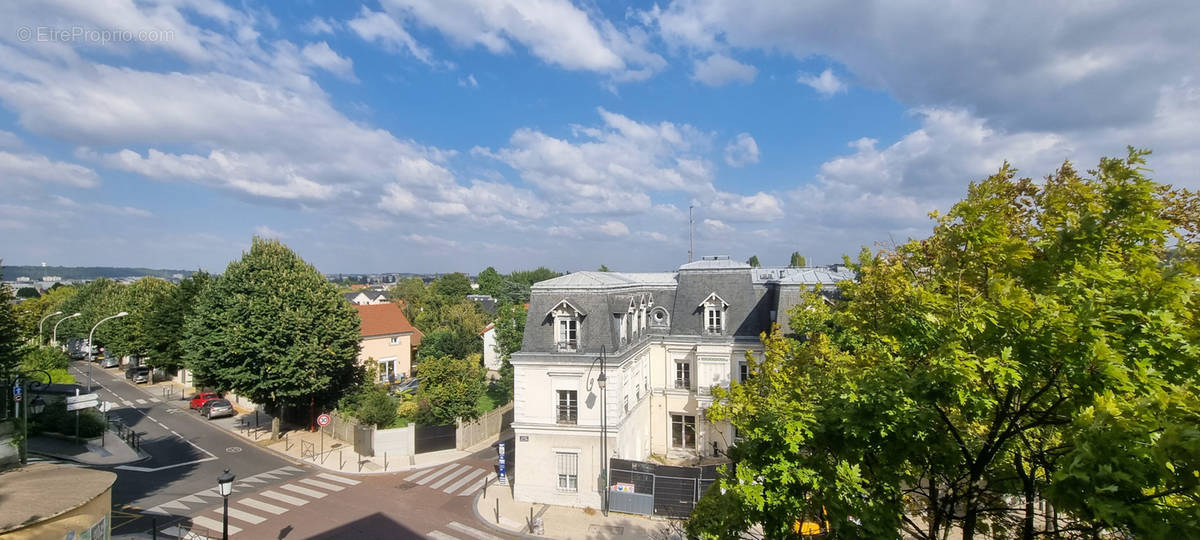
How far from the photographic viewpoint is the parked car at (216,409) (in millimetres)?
36938

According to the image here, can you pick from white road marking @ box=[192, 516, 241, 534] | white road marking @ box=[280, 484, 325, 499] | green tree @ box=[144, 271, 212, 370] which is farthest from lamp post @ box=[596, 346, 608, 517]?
green tree @ box=[144, 271, 212, 370]

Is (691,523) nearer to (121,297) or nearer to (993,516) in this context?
(993,516)

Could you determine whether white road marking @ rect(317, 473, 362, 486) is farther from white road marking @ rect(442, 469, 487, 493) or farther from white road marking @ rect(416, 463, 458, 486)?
white road marking @ rect(442, 469, 487, 493)

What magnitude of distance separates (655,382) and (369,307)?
109 feet

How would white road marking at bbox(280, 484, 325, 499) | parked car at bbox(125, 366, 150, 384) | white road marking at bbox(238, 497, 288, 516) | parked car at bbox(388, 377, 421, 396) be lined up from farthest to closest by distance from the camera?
parked car at bbox(125, 366, 150, 384) → parked car at bbox(388, 377, 421, 396) → white road marking at bbox(280, 484, 325, 499) → white road marking at bbox(238, 497, 288, 516)

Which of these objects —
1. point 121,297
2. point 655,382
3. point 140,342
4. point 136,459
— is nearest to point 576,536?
point 655,382

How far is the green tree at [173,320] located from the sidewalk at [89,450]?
42.5ft

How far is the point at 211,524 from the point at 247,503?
2.30m

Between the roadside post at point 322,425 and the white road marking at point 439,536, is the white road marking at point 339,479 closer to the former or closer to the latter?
the roadside post at point 322,425

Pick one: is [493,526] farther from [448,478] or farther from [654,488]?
[654,488]

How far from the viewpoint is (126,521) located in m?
18.9

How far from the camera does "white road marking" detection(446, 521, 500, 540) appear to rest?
19.3 meters

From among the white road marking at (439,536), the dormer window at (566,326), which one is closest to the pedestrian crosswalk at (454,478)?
the white road marking at (439,536)

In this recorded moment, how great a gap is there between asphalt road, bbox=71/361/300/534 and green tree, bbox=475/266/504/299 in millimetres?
67918
